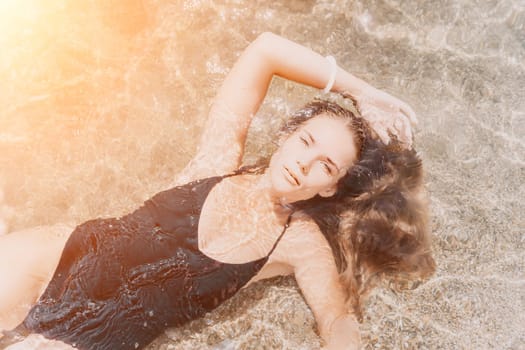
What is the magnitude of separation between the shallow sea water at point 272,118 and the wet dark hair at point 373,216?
0.13 meters

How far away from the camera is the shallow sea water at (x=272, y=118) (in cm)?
198

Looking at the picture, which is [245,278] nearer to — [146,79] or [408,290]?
[408,290]

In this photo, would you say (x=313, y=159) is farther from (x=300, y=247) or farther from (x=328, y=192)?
(x=300, y=247)

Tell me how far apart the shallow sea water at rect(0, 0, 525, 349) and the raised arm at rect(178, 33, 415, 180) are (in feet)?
1.04

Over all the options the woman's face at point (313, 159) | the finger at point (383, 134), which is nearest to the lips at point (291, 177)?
the woman's face at point (313, 159)

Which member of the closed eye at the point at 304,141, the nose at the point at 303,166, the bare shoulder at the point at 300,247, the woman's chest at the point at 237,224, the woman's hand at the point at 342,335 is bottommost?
the woman's hand at the point at 342,335


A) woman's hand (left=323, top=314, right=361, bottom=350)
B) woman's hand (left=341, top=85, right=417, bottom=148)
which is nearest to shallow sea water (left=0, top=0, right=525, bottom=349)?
woman's hand (left=323, top=314, right=361, bottom=350)

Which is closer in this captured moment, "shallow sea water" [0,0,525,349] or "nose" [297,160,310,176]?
"nose" [297,160,310,176]

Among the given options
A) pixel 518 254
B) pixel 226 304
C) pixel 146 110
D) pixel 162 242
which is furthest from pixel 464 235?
pixel 146 110

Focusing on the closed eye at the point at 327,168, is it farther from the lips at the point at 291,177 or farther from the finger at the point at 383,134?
the finger at the point at 383,134

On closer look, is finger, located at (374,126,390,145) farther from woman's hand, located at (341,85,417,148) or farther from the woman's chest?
the woman's chest

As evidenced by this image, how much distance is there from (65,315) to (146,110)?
91 cm

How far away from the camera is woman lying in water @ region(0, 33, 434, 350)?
1.63 meters

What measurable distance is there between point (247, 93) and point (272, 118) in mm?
351
